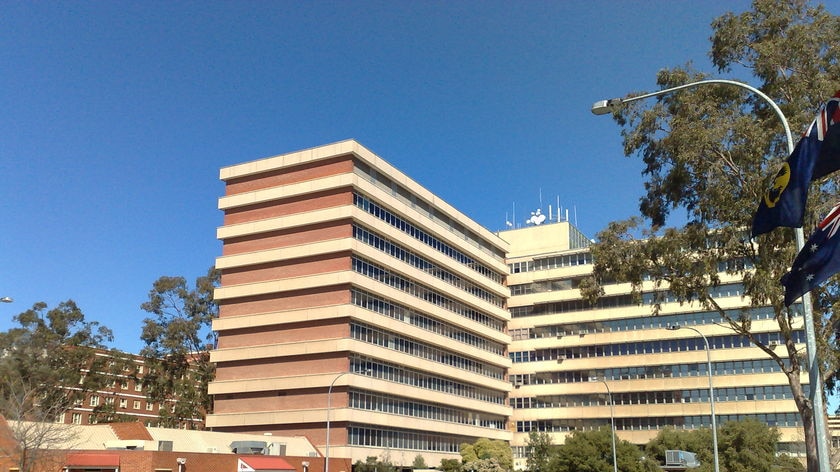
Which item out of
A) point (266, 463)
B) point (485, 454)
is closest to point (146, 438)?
point (266, 463)

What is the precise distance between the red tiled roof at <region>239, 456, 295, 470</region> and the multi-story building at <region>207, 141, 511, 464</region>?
8672mm

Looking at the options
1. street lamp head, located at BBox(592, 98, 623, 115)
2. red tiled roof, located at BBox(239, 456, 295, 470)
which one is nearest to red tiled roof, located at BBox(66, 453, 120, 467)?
red tiled roof, located at BBox(239, 456, 295, 470)

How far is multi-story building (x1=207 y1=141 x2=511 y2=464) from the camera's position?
6681 cm

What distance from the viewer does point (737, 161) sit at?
1286 inches

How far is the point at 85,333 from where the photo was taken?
269ft

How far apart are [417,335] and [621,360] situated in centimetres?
2801

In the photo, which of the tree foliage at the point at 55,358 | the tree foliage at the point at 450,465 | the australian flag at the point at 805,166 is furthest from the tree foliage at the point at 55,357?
the australian flag at the point at 805,166

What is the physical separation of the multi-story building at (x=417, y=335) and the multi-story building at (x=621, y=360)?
170 mm

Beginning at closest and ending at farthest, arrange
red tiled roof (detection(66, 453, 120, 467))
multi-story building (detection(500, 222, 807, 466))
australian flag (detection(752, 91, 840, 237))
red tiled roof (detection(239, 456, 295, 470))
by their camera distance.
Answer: australian flag (detection(752, 91, 840, 237)), red tiled roof (detection(66, 453, 120, 467)), red tiled roof (detection(239, 456, 295, 470)), multi-story building (detection(500, 222, 807, 466))

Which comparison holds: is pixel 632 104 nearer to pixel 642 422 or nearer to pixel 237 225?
pixel 237 225

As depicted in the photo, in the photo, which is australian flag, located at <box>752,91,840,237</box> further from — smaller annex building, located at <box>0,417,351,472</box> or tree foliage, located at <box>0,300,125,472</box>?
tree foliage, located at <box>0,300,125,472</box>

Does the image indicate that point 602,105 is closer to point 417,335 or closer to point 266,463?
point 266,463

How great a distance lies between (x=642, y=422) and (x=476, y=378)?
19296 mm

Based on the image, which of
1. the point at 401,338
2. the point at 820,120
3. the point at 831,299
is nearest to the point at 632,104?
the point at 831,299
